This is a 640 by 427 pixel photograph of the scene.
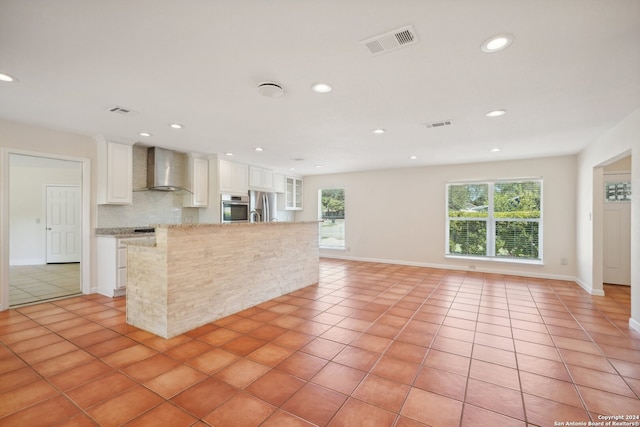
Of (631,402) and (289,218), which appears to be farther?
(289,218)

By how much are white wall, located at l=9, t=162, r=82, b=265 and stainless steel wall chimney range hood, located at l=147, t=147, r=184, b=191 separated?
3397mm

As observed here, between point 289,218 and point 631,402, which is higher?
point 289,218

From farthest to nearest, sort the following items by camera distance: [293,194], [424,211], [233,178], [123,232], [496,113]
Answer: [293,194]
[424,211]
[233,178]
[123,232]
[496,113]

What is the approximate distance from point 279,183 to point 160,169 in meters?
3.18

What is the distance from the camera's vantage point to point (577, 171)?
5293 mm

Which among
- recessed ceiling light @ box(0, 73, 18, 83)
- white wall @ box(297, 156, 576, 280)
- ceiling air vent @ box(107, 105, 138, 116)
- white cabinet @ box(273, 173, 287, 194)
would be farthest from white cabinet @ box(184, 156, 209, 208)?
white wall @ box(297, 156, 576, 280)

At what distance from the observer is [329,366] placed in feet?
7.57

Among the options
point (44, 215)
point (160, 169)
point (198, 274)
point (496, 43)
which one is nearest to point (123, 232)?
point (160, 169)

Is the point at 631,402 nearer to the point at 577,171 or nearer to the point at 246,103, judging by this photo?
the point at 246,103

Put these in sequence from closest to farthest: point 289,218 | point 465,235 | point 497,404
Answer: point 497,404 → point 465,235 → point 289,218

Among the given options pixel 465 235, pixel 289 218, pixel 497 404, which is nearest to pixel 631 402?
pixel 497 404

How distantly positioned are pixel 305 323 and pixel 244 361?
3.12 ft

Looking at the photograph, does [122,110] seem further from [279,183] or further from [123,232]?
[279,183]

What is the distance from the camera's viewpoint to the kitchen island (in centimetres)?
287
